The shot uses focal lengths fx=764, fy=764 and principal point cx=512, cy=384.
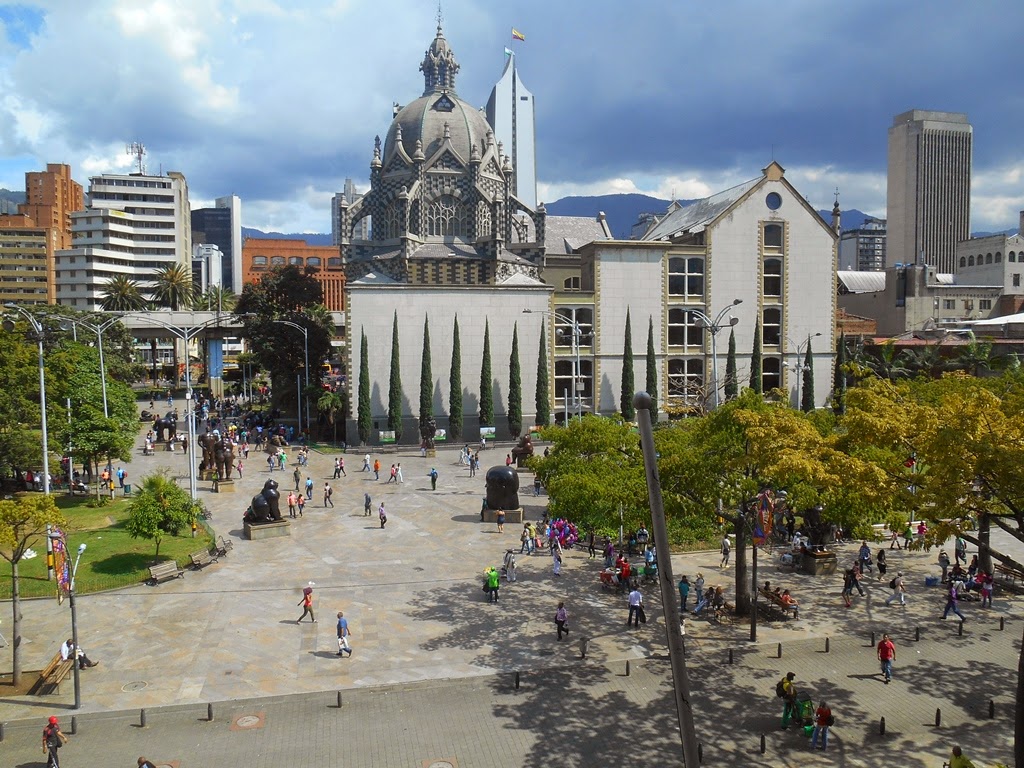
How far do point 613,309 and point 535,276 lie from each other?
10773 mm

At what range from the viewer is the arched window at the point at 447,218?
75.8 m

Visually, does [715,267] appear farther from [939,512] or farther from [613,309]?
[939,512]

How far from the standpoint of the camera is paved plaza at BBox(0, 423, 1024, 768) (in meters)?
16.0

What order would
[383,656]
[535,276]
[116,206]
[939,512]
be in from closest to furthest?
[939,512] < [383,656] < [535,276] < [116,206]

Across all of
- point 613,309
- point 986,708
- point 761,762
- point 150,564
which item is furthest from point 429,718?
point 613,309

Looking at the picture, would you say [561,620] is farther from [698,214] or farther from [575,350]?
[698,214]

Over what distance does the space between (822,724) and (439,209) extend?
2621 inches

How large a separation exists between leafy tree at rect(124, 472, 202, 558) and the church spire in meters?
66.9

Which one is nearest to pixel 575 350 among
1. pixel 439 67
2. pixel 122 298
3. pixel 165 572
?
pixel 165 572

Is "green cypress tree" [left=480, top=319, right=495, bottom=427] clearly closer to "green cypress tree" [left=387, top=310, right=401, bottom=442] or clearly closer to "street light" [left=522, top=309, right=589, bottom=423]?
"street light" [left=522, top=309, right=589, bottom=423]

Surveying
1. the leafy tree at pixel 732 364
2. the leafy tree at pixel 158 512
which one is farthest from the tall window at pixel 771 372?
the leafy tree at pixel 158 512

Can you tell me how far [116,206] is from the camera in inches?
4788

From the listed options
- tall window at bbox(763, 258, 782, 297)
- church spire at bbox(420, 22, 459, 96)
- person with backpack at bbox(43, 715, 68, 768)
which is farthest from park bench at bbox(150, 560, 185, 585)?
church spire at bbox(420, 22, 459, 96)

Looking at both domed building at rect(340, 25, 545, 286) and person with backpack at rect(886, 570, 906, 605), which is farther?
domed building at rect(340, 25, 545, 286)
